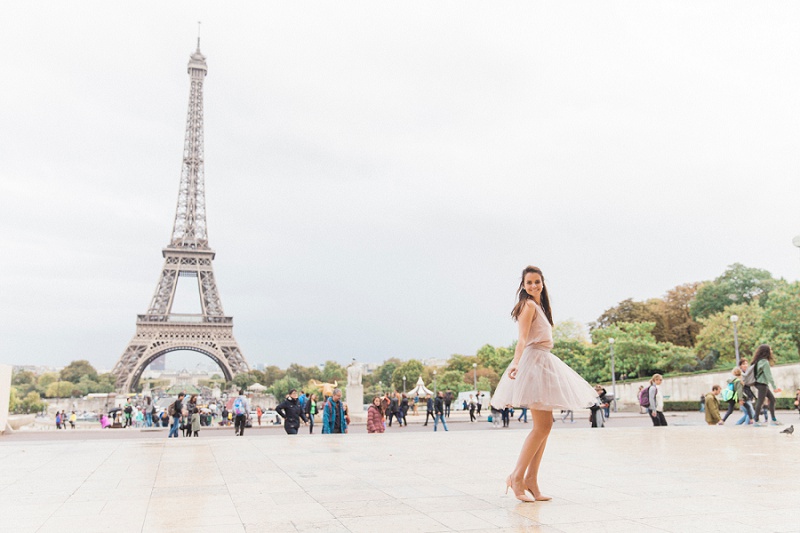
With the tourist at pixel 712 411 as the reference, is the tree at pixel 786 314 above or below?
above

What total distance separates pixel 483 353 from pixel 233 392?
3391 cm

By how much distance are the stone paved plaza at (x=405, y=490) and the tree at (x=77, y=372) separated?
126257mm

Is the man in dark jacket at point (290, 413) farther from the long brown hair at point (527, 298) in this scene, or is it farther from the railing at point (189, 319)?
the railing at point (189, 319)

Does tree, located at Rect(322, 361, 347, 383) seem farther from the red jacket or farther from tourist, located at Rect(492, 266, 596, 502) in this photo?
tourist, located at Rect(492, 266, 596, 502)

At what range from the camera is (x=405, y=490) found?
6094 millimetres

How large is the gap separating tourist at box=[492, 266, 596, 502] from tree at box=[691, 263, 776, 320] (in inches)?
2280

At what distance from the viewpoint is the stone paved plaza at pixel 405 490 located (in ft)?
15.0

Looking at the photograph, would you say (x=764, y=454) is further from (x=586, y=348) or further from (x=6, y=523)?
A: (x=586, y=348)

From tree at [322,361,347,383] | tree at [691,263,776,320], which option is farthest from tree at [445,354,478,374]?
tree at [691,263,776,320]

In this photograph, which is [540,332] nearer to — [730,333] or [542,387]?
[542,387]

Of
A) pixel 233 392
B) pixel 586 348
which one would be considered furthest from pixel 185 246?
pixel 586 348

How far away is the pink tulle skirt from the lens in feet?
17.1

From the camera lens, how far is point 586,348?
55656mm

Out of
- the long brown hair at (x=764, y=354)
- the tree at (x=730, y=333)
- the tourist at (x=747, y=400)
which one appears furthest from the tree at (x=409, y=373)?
the long brown hair at (x=764, y=354)
